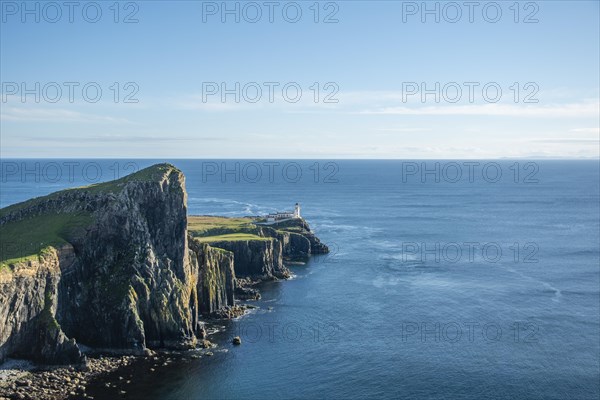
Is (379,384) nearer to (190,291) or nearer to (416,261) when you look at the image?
(190,291)

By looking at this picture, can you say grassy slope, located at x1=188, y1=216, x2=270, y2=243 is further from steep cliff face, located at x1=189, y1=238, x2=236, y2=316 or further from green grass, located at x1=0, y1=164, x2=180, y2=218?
green grass, located at x1=0, y1=164, x2=180, y2=218

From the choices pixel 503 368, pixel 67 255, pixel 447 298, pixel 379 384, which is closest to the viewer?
pixel 379 384

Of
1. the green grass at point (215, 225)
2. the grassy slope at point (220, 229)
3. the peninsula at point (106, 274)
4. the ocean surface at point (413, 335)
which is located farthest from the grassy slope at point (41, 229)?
the green grass at point (215, 225)

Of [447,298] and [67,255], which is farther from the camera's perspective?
[447,298]

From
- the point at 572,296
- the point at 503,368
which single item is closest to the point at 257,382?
the point at 503,368

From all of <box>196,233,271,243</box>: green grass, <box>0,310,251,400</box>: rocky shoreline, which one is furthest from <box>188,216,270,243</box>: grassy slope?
<box>0,310,251,400</box>: rocky shoreline

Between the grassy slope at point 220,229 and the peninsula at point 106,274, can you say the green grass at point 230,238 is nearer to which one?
the grassy slope at point 220,229

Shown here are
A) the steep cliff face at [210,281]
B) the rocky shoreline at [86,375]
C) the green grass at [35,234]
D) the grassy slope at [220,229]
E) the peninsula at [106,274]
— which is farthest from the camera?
the grassy slope at [220,229]
